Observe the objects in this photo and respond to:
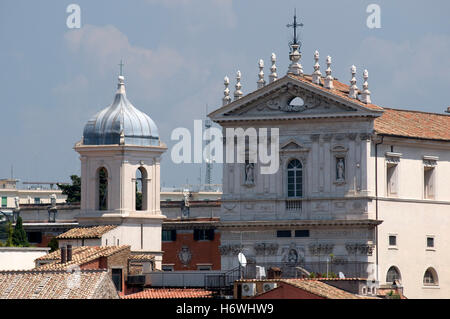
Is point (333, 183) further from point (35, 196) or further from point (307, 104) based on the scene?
point (35, 196)

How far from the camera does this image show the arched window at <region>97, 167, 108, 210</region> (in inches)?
Result: 3632

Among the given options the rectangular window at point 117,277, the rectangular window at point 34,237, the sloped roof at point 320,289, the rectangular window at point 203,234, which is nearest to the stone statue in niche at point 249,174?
the rectangular window at point 117,277

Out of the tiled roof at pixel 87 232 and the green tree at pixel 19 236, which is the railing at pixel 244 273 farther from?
the green tree at pixel 19 236

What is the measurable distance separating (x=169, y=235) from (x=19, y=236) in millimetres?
8619

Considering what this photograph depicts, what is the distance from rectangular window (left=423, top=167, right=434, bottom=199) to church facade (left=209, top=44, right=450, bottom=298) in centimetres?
7

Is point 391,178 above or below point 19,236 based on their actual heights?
above

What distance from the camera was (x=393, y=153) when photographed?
8206 centimetres

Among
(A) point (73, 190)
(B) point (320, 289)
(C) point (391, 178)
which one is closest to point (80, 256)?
(C) point (391, 178)

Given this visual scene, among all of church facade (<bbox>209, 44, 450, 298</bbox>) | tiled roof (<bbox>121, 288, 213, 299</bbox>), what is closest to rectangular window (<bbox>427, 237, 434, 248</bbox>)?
church facade (<bbox>209, 44, 450, 298</bbox>)

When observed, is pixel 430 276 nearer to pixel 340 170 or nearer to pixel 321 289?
pixel 340 170

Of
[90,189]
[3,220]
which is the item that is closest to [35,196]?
[3,220]

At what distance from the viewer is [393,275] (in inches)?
3191

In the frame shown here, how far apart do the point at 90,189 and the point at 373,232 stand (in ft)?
58.1
